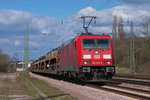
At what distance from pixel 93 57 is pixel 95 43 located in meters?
1.22

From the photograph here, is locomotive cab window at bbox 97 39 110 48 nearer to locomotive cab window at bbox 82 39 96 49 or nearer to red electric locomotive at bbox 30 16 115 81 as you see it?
red electric locomotive at bbox 30 16 115 81

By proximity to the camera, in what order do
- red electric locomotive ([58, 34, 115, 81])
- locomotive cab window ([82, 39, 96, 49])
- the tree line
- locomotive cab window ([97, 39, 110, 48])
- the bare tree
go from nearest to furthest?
1. red electric locomotive ([58, 34, 115, 81])
2. locomotive cab window ([82, 39, 96, 49])
3. locomotive cab window ([97, 39, 110, 48])
4. the tree line
5. the bare tree

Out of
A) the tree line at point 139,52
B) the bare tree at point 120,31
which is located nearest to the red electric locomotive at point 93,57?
A: the tree line at point 139,52

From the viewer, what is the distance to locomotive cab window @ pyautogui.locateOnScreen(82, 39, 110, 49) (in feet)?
61.5

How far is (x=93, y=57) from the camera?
18.2 metres

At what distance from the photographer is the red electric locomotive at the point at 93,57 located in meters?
18.1

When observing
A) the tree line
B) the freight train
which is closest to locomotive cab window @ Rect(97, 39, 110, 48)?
the freight train

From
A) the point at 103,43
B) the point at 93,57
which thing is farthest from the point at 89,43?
the point at 93,57

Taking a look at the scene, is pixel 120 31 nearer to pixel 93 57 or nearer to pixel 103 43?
pixel 103 43

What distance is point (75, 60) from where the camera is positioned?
19078 millimetres

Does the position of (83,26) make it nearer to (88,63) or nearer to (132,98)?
(88,63)

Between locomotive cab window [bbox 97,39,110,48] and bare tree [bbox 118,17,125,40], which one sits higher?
bare tree [bbox 118,17,125,40]

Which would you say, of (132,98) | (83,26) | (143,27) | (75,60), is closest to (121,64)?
(143,27)

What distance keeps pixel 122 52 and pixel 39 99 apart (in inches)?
1785
